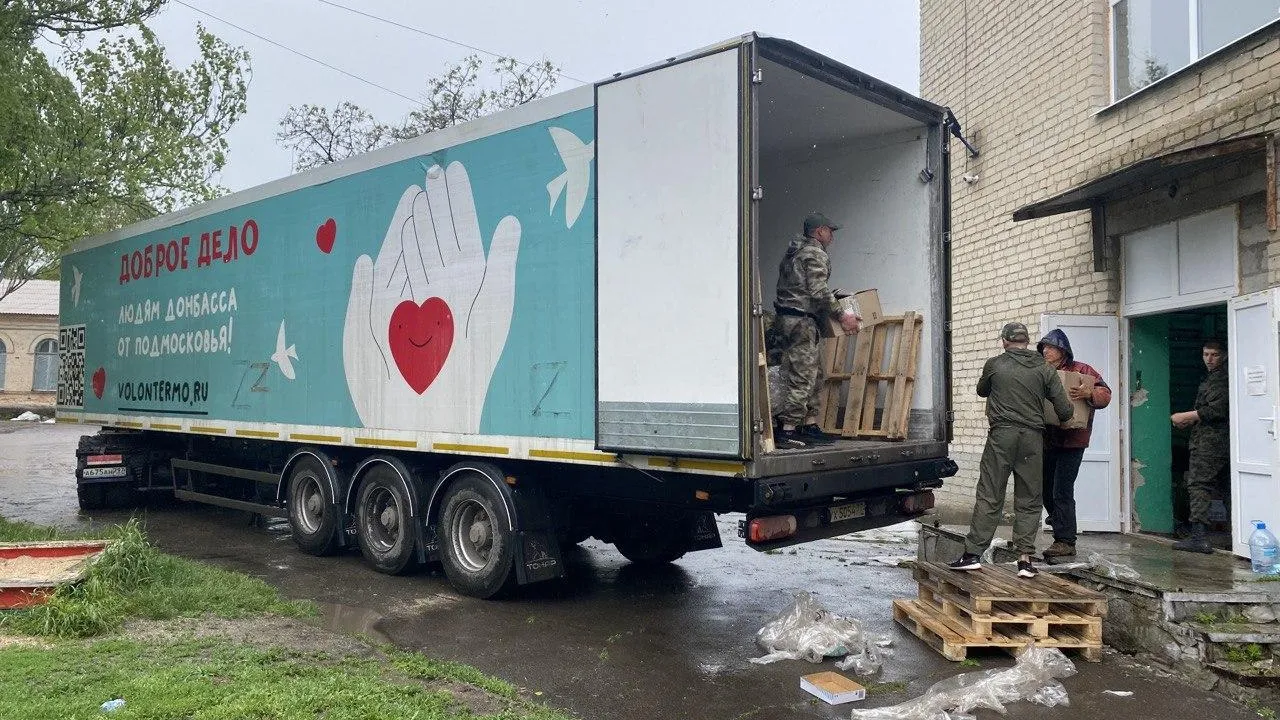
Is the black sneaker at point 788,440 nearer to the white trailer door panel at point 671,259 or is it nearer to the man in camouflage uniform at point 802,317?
the man in camouflage uniform at point 802,317

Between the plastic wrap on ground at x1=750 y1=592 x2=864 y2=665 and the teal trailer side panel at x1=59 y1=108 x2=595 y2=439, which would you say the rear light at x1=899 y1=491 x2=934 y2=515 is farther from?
the teal trailer side panel at x1=59 y1=108 x2=595 y2=439

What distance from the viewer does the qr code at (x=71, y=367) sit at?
12.6 metres

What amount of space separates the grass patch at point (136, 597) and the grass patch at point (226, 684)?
357 mm

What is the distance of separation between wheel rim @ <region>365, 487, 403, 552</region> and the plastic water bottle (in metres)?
6.39

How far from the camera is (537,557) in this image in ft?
22.1

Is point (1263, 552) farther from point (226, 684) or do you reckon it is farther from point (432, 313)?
point (226, 684)

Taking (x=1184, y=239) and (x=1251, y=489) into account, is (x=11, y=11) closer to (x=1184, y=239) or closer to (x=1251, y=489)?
(x=1184, y=239)

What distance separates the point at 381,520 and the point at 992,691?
523cm

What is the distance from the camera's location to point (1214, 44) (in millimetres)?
7504

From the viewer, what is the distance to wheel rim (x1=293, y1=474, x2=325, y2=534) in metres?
8.88

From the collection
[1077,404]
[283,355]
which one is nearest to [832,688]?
[1077,404]

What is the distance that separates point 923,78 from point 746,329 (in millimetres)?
9042

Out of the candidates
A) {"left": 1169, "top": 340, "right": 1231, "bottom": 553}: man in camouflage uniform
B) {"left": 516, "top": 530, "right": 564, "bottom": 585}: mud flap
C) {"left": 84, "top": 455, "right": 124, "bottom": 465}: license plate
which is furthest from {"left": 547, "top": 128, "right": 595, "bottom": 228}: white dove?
{"left": 84, "top": 455, "right": 124, "bottom": 465}: license plate

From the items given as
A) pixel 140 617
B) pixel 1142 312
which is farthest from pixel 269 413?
pixel 1142 312
